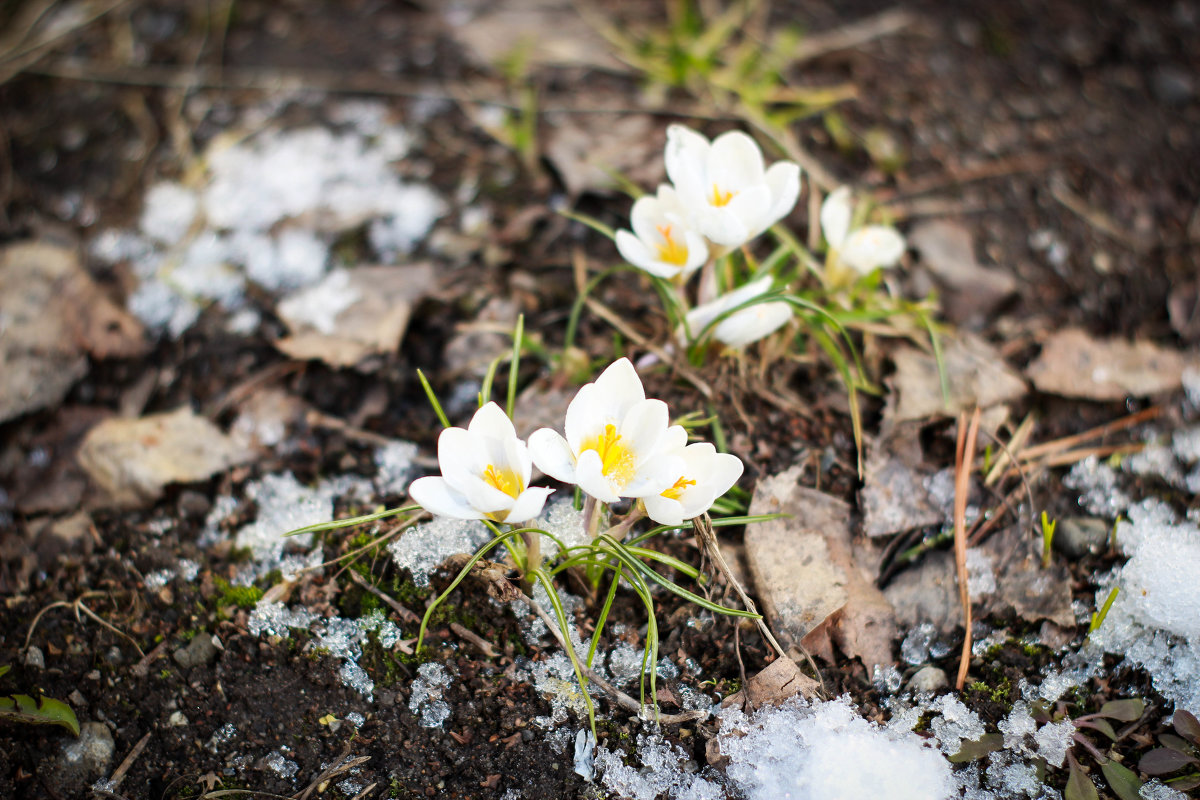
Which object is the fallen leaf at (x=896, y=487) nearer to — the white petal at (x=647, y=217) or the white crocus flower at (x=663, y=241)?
the white crocus flower at (x=663, y=241)

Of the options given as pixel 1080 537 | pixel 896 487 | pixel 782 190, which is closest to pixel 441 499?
pixel 782 190

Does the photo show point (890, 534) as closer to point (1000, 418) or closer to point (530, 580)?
point (1000, 418)

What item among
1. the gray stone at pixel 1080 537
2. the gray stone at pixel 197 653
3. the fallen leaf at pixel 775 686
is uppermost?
the gray stone at pixel 197 653

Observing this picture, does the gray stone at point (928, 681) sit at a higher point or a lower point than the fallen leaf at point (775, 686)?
lower

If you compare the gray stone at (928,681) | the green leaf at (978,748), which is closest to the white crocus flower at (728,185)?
the gray stone at (928,681)

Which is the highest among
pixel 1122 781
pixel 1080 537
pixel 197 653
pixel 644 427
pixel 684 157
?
pixel 684 157

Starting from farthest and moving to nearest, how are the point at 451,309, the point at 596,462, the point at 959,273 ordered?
the point at 959,273 → the point at 451,309 → the point at 596,462

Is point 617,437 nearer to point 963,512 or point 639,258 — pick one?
point 639,258

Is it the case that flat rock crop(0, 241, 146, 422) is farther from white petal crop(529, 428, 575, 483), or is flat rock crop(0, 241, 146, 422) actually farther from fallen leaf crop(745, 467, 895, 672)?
fallen leaf crop(745, 467, 895, 672)
